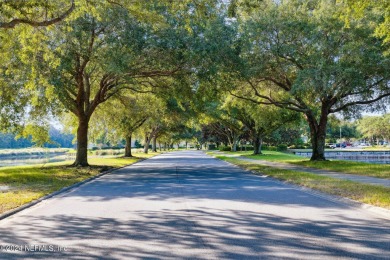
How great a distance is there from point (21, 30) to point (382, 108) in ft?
78.3

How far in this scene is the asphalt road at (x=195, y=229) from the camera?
580 centimetres

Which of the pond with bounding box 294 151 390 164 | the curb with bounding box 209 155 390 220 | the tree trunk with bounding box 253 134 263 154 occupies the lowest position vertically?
the pond with bounding box 294 151 390 164

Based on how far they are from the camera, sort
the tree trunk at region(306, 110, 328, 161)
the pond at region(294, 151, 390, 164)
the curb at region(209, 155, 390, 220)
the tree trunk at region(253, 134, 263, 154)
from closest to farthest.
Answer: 1. the curb at region(209, 155, 390, 220)
2. the tree trunk at region(306, 110, 328, 161)
3. the pond at region(294, 151, 390, 164)
4. the tree trunk at region(253, 134, 263, 154)

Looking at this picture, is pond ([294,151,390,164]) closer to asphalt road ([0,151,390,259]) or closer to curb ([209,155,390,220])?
curb ([209,155,390,220])

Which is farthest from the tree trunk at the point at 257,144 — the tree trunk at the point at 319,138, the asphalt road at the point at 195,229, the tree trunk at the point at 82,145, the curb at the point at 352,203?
the asphalt road at the point at 195,229

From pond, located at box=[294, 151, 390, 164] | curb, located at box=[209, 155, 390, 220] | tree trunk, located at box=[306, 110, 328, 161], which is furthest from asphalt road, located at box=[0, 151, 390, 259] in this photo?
pond, located at box=[294, 151, 390, 164]

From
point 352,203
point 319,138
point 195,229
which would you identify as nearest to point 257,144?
point 319,138

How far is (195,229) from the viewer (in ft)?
23.9

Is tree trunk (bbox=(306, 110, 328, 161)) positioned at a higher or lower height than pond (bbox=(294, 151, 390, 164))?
higher

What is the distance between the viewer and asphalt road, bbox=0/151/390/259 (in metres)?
5.80

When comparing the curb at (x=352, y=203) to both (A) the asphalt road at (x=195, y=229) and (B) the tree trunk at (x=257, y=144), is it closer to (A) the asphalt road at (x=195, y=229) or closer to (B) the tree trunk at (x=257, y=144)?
(A) the asphalt road at (x=195, y=229)

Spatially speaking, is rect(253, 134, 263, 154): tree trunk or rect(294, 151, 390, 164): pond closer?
rect(294, 151, 390, 164): pond

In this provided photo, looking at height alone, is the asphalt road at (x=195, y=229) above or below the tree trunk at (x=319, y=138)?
below

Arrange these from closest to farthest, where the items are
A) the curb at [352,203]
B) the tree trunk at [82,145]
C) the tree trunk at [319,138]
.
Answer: the curb at [352,203] < the tree trunk at [82,145] < the tree trunk at [319,138]
